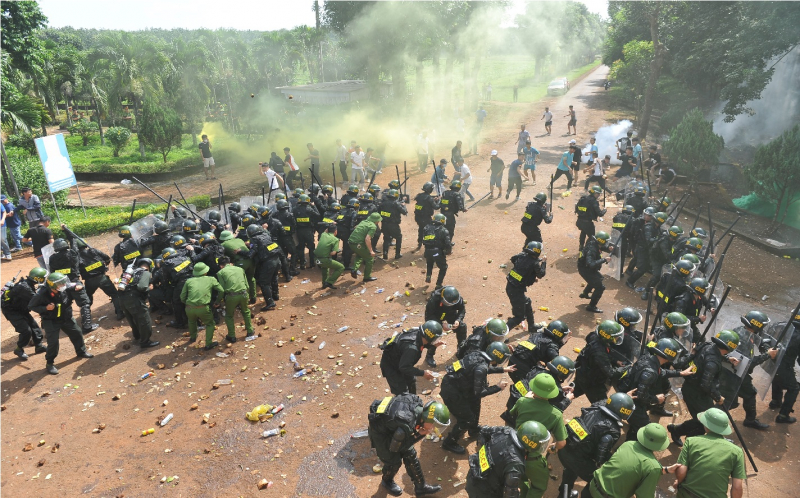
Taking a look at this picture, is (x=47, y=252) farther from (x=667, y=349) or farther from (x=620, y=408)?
(x=667, y=349)

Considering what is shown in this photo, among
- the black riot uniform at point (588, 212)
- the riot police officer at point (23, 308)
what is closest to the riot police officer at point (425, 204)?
the black riot uniform at point (588, 212)

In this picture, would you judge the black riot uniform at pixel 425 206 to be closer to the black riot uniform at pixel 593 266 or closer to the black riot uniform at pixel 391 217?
the black riot uniform at pixel 391 217

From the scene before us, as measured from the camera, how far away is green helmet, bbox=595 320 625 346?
6.17 meters

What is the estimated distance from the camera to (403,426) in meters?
5.12

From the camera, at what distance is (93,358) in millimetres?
8969

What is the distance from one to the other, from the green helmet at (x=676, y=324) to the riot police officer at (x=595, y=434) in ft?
7.15

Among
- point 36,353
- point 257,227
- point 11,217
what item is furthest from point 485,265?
point 11,217

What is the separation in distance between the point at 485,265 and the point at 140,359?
7818mm

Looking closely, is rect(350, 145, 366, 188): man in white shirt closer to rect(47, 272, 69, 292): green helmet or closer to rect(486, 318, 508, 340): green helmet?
rect(47, 272, 69, 292): green helmet

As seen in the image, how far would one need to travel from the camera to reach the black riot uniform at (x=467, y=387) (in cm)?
595

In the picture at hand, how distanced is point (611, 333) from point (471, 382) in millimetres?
1864

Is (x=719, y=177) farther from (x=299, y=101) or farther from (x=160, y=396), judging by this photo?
(x=299, y=101)

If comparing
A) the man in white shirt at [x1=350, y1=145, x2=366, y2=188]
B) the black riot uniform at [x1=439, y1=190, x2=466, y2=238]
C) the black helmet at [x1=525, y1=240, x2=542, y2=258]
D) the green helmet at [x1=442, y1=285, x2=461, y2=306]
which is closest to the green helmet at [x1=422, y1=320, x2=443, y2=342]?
the green helmet at [x1=442, y1=285, x2=461, y2=306]

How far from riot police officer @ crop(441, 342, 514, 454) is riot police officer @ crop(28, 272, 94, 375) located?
6686 millimetres
